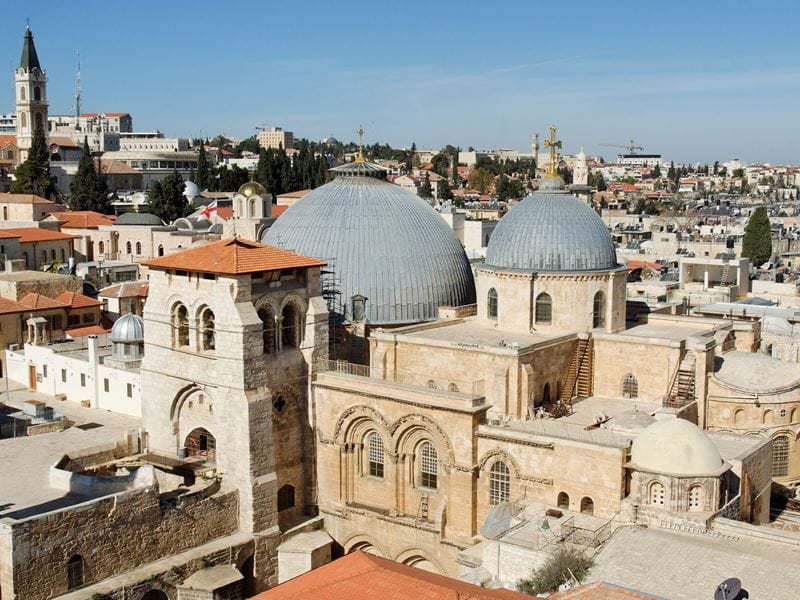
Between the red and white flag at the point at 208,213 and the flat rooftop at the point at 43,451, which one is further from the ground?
the red and white flag at the point at 208,213

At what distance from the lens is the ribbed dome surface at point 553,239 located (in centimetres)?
2651

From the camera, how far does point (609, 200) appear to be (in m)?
142

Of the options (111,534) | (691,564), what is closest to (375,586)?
(691,564)

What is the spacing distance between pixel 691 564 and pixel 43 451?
17722 mm

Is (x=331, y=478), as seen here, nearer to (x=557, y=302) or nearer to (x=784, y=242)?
(x=557, y=302)

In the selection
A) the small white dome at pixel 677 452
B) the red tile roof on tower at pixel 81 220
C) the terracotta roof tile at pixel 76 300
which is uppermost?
the red tile roof on tower at pixel 81 220

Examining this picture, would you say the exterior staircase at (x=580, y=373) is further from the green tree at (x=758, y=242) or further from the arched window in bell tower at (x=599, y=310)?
the green tree at (x=758, y=242)

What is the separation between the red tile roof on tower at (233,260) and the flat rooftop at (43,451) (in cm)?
600

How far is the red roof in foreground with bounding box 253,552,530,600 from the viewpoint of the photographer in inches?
645

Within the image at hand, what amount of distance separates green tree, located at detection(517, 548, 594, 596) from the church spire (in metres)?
92.2

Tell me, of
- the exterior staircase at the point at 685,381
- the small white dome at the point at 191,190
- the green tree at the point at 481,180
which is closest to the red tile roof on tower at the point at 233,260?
the exterior staircase at the point at 685,381

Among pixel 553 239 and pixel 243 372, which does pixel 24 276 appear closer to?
pixel 243 372

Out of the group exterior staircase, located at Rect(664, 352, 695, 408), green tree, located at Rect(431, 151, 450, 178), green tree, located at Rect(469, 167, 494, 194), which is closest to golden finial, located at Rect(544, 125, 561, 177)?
exterior staircase, located at Rect(664, 352, 695, 408)

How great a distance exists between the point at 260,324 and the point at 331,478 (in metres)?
4.85
